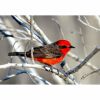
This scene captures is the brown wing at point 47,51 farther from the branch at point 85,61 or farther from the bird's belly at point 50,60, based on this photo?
the branch at point 85,61

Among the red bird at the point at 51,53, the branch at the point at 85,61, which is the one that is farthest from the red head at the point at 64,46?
the branch at the point at 85,61

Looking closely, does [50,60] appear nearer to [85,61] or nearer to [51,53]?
[51,53]

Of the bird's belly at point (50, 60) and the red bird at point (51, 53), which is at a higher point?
the red bird at point (51, 53)

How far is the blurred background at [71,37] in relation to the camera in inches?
123

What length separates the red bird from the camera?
315 cm

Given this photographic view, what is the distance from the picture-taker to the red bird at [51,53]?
10.3ft

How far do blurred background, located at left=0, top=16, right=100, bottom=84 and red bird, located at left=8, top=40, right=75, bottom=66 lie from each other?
4cm

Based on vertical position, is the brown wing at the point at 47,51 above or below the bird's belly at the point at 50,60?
above

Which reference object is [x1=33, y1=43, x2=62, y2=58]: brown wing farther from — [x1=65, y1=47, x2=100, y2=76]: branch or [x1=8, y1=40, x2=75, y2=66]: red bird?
[x1=65, y1=47, x2=100, y2=76]: branch

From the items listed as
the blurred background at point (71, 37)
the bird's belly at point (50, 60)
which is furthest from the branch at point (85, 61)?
the bird's belly at point (50, 60)

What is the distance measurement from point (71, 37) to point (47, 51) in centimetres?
25

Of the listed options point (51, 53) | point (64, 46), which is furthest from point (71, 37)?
point (51, 53)

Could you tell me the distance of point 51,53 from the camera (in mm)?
3172
